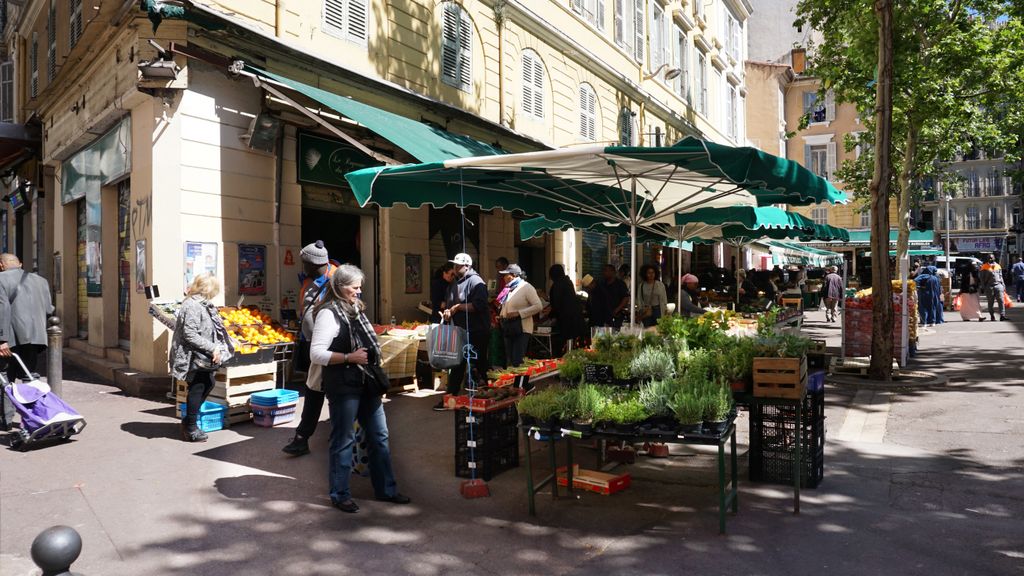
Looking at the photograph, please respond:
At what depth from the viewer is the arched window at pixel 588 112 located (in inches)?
713

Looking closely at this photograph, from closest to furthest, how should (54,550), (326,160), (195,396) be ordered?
(54,550) < (195,396) < (326,160)

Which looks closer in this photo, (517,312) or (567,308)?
(517,312)

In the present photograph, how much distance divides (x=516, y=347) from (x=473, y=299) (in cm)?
151

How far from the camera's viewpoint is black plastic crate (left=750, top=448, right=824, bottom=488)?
17.9ft

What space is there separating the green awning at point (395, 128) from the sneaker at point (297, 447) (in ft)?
11.6

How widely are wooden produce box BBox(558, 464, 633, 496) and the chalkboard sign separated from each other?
687 mm

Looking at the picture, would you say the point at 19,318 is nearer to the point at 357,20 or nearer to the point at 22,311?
the point at 22,311

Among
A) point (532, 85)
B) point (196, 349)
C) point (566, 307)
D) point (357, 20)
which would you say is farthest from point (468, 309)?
point (532, 85)

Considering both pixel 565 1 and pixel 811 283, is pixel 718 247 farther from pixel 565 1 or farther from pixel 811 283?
pixel 565 1

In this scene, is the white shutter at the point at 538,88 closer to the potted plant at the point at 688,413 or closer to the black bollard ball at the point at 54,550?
the potted plant at the point at 688,413

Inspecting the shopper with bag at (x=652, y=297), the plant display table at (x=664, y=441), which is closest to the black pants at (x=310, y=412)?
the plant display table at (x=664, y=441)

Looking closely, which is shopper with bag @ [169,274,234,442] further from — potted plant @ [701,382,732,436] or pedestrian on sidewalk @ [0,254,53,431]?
potted plant @ [701,382,732,436]

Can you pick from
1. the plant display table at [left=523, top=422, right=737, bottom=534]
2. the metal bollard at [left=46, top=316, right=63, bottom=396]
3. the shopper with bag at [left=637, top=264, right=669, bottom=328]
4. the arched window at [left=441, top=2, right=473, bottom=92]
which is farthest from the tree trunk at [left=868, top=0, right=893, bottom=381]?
the metal bollard at [left=46, top=316, right=63, bottom=396]

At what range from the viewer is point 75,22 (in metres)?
12.9
